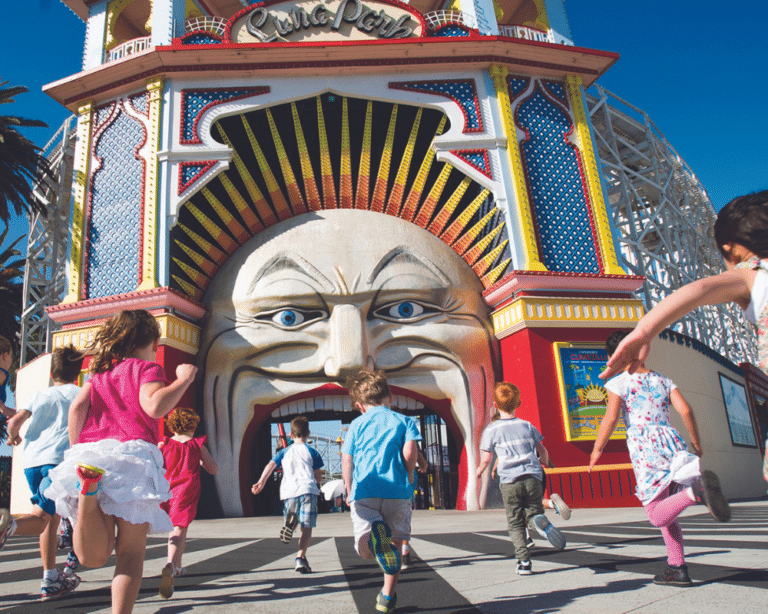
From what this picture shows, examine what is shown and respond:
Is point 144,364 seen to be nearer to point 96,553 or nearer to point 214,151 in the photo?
point 96,553

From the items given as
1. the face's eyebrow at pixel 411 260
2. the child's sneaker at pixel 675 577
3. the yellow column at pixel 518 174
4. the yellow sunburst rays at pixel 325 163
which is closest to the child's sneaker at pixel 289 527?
the child's sneaker at pixel 675 577

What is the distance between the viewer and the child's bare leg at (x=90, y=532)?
2.21 meters

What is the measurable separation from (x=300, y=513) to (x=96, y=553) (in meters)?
2.64

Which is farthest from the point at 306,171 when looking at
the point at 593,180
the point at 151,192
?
A: the point at 593,180

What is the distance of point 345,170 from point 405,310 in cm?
341

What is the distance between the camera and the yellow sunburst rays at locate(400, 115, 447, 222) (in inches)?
495

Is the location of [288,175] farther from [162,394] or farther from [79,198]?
[162,394]

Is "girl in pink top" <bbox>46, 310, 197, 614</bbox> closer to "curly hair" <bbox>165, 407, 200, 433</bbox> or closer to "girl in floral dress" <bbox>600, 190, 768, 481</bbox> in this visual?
"girl in floral dress" <bbox>600, 190, 768, 481</bbox>

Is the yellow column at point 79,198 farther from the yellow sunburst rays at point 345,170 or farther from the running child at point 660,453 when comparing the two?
the running child at point 660,453

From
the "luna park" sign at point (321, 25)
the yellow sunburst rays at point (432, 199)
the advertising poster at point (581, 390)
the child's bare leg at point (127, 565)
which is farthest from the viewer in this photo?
the "luna park" sign at point (321, 25)

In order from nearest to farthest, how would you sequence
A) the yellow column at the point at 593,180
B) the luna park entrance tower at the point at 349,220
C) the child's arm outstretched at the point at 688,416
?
1. the child's arm outstretched at the point at 688,416
2. the luna park entrance tower at the point at 349,220
3. the yellow column at the point at 593,180

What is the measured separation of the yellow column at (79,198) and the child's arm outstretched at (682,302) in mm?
12130

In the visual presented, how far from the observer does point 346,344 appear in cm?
1109

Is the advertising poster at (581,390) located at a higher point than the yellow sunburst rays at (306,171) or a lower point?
lower
